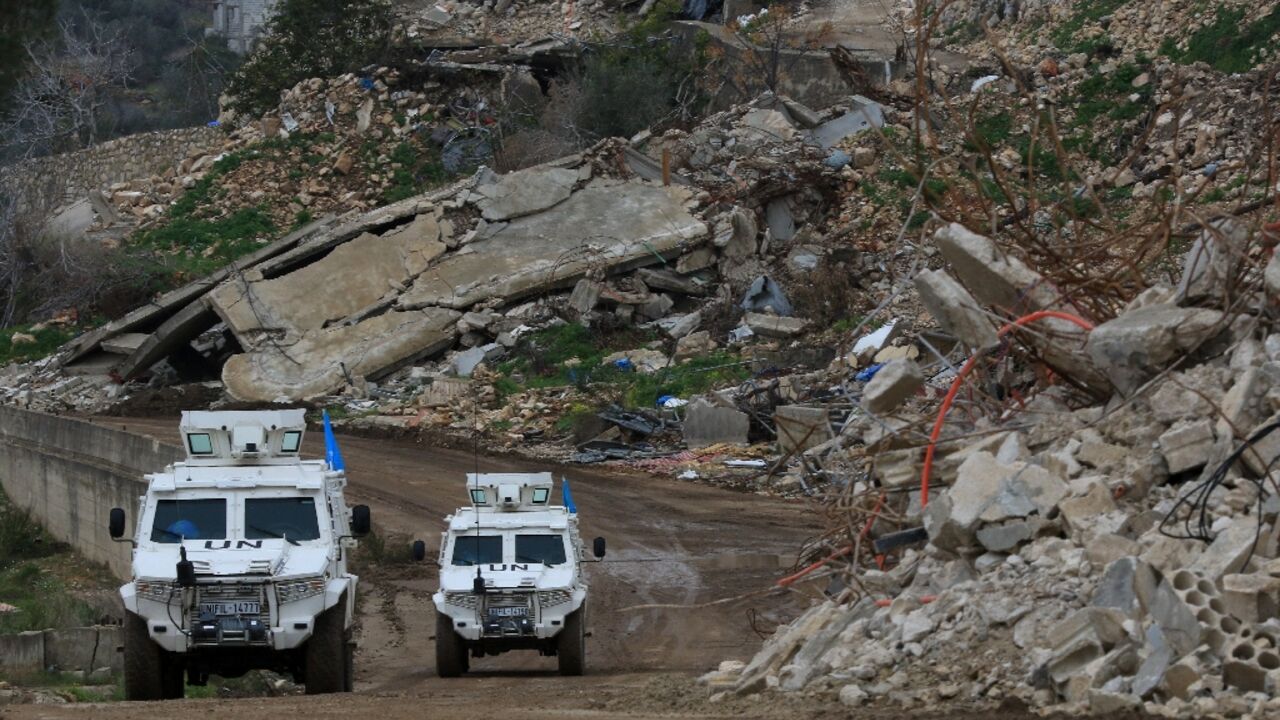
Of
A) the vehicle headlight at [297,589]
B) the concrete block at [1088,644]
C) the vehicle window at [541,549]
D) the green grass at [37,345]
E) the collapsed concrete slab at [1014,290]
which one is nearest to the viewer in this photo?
the concrete block at [1088,644]

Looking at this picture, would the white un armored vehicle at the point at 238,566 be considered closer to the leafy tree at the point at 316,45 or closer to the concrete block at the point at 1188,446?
the concrete block at the point at 1188,446

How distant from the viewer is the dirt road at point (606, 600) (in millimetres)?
12344

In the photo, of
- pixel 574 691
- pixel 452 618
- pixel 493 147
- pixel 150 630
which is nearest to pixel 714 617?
pixel 452 618

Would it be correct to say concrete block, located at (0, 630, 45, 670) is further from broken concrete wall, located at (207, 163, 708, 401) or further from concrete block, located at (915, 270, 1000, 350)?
broken concrete wall, located at (207, 163, 708, 401)

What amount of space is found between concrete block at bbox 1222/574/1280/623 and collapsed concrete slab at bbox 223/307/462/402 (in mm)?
25594

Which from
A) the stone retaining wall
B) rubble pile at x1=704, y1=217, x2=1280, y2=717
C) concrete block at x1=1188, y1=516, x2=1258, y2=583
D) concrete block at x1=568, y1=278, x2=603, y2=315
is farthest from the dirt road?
the stone retaining wall

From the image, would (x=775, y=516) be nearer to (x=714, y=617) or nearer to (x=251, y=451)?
(x=714, y=617)

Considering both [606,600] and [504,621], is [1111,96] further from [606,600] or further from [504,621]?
[504,621]

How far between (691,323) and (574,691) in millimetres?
19671

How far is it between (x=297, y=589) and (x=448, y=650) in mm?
2156

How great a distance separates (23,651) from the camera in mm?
17094

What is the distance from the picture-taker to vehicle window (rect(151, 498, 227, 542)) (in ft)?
48.3

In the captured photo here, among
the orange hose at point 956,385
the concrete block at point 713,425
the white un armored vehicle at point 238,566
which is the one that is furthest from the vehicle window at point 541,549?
the concrete block at point 713,425

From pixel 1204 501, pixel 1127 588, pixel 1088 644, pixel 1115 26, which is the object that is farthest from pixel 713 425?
pixel 1088 644
